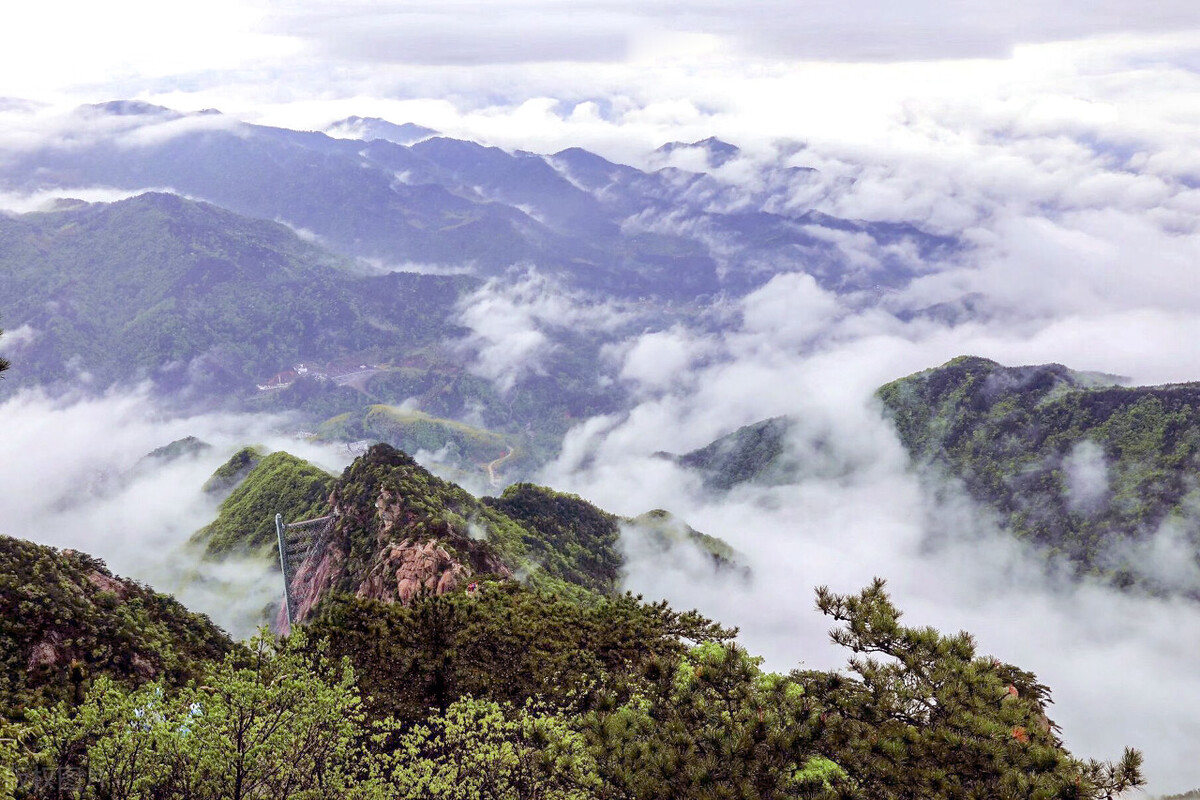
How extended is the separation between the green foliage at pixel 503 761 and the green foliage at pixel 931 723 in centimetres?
746

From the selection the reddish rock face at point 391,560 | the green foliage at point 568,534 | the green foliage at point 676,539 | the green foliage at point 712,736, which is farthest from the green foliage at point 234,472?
the green foliage at point 712,736

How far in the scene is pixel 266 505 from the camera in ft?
393

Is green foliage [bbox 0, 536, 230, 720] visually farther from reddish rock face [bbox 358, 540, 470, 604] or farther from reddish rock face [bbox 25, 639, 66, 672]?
reddish rock face [bbox 358, 540, 470, 604]

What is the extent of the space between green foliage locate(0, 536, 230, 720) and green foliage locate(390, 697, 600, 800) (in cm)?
2100

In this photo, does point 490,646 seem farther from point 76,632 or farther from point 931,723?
point 76,632

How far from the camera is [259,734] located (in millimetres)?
24250

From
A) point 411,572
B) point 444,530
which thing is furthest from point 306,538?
point 411,572

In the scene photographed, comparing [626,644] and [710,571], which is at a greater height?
[626,644]

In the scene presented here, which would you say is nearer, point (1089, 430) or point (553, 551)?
point (553, 551)

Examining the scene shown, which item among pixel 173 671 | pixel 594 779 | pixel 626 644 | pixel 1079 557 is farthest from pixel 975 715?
pixel 1079 557

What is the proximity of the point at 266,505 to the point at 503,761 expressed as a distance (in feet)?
353

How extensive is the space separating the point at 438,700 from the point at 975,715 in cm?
2586

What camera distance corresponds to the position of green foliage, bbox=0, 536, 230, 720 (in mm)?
40125

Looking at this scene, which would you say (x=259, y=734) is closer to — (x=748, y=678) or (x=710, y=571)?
(x=748, y=678)
